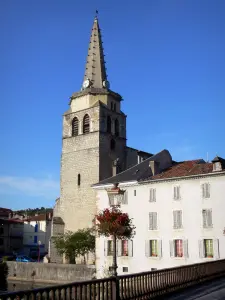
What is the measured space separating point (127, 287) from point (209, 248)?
15889mm

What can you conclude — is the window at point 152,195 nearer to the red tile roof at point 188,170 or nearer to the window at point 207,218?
the red tile roof at point 188,170

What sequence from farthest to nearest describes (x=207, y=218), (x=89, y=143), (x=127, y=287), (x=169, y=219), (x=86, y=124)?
(x=86, y=124)
(x=89, y=143)
(x=169, y=219)
(x=207, y=218)
(x=127, y=287)

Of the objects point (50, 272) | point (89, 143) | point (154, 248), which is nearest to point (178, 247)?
point (154, 248)

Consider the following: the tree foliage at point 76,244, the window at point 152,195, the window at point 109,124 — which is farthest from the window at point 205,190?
the window at point 109,124

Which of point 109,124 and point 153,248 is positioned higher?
point 109,124

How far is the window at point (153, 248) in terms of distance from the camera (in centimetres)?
2522

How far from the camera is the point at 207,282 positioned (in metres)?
12.8

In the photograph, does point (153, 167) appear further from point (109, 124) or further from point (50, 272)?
point (50, 272)

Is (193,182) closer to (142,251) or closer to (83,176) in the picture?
(142,251)

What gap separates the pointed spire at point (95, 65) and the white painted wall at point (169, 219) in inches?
676

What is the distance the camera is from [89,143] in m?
37.6

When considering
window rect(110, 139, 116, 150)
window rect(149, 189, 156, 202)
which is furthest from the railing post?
window rect(110, 139, 116, 150)

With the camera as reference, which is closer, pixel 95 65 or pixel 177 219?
pixel 177 219

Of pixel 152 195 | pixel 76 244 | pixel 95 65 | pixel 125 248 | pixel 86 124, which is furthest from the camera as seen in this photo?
pixel 95 65
